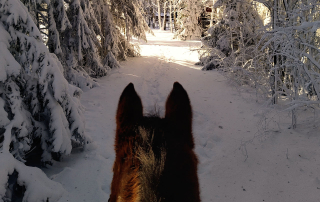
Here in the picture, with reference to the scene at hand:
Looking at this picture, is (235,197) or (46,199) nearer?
(46,199)

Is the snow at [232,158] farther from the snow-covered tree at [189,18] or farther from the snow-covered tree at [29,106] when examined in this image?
the snow-covered tree at [189,18]

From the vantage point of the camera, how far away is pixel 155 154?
729 millimetres

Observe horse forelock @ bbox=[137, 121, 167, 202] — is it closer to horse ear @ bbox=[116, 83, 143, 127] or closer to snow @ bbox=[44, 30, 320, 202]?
horse ear @ bbox=[116, 83, 143, 127]

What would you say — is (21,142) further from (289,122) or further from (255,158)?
(289,122)

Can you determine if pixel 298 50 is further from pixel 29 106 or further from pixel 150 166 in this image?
pixel 29 106

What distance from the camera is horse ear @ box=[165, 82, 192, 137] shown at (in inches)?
34.7

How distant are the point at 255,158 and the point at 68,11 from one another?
7.64 m

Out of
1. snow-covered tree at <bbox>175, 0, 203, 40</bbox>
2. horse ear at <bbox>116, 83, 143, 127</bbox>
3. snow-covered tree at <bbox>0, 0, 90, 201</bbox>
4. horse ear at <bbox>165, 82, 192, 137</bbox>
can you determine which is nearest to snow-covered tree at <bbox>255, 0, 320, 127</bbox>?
horse ear at <bbox>165, 82, 192, 137</bbox>

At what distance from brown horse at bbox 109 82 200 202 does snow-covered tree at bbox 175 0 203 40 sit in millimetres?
25103

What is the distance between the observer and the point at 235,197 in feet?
9.78

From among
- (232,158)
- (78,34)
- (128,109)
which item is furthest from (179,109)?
(78,34)

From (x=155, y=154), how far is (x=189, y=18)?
2664 centimetres

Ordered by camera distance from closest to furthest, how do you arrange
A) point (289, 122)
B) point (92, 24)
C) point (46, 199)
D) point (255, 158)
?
point (46, 199) → point (255, 158) → point (289, 122) → point (92, 24)

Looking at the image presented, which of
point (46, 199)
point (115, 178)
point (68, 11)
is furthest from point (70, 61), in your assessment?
point (115, 178)
